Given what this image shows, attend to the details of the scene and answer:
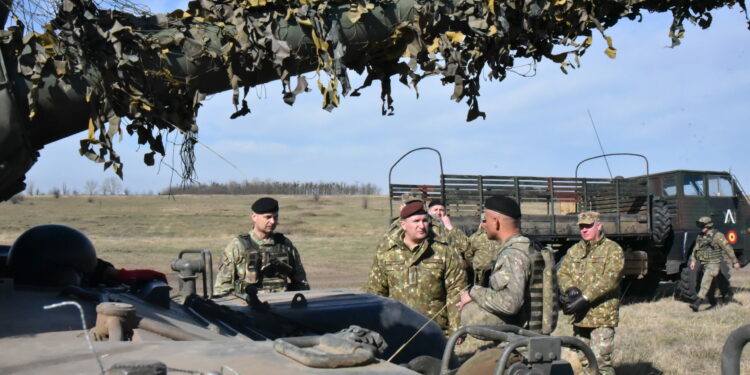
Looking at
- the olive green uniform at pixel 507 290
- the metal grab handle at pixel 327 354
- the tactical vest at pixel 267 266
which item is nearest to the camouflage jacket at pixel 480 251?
the tactical vest at pixel 267 266

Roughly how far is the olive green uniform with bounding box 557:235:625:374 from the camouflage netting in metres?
4.20

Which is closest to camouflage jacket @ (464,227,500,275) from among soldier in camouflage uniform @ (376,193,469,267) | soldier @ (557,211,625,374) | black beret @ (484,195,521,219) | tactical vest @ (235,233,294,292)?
soldier in camouflage uniform @ (376,193,469,267)

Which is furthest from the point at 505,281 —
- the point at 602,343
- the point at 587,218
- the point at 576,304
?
the point at 587,218

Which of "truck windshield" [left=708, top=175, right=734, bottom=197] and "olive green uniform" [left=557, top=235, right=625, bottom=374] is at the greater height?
"truck windshield" [left=708, top=175, right=734, bottom=197]

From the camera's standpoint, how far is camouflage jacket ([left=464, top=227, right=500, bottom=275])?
10164 mm

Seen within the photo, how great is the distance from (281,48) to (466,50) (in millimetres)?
920

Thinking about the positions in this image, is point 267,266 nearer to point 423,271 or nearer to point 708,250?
point 423,271

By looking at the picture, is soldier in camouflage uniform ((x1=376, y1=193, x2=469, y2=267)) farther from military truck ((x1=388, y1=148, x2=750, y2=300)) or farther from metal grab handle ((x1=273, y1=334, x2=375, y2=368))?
metal grab handle ((x1=273, y1=334, x2=375, y2=368))

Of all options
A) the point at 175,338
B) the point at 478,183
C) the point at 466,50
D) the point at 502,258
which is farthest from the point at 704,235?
the point at 175,338

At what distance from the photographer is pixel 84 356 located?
2.76 metres

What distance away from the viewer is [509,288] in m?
4.88

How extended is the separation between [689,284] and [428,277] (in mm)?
9098

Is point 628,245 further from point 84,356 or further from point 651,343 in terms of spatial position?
point 84,356

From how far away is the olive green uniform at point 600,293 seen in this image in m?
7.61
